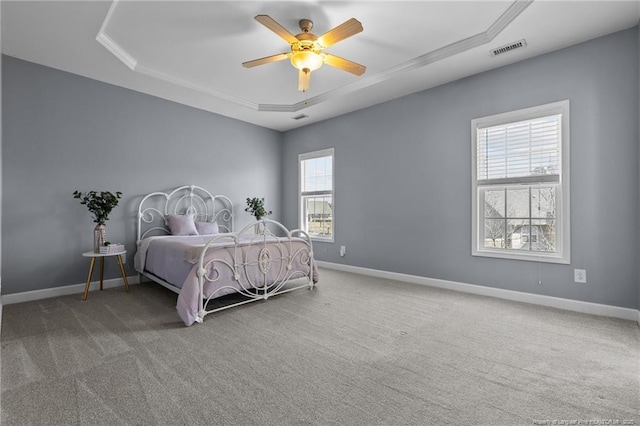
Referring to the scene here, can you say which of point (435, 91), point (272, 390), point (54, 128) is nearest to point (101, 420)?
point (272, 390)

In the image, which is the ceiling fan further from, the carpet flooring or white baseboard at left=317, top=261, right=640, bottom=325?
white baseboard at left=317, top=261, right=640, bottom=325

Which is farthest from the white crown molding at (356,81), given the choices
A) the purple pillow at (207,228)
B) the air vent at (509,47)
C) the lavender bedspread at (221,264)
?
the lavender bedspread at (221,264)

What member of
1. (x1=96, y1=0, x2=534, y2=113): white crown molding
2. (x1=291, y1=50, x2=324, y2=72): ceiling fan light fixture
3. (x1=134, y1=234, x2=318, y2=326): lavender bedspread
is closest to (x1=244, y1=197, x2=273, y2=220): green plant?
(x1=96, y1=0, x2=534, y2=113): white crown molding

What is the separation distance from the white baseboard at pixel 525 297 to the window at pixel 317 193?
4.09 feet

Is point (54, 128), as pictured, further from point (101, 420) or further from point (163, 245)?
point (101, 420)

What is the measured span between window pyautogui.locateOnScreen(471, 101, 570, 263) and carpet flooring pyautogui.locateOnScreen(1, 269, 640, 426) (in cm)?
72

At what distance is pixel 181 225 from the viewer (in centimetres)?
421

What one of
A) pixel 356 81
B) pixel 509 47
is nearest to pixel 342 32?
pixel 356 81

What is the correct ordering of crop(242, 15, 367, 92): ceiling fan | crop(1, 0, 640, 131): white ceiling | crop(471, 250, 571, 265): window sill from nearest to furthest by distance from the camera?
crop(242, 15, 367, 92): ceiling fan → crop(1, 0, 640, 131): white ceiling → crop(471, 250, 571, 265): window sill

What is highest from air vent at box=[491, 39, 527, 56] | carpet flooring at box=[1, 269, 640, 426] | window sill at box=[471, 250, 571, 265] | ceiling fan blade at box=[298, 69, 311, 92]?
air vent at box=[491, 39, 527, 56]

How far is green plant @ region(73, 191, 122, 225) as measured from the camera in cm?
355

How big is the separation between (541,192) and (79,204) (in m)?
5.32

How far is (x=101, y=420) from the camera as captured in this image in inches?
55.0

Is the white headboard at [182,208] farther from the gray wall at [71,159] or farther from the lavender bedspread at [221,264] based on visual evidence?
the lavender bedspread at [221,264]
